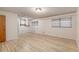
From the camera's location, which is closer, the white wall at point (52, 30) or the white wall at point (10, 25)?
the white wall at point (52, 30)

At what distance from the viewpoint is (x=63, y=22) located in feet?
12.3

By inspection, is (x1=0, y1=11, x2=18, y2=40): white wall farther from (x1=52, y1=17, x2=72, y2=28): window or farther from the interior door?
(x1=52, y1=17, x2=72, y2=28): window

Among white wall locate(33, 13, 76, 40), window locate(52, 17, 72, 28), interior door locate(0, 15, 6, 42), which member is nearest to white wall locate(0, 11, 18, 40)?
interior door locate(0, 15, 6, 42)

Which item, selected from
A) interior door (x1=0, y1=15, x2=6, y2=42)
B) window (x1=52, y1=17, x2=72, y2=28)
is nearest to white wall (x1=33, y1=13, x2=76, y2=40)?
window (x1=52, y1=17, x2=72, y2=28)

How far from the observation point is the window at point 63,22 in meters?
3.66

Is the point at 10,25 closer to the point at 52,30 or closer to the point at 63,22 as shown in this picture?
the point at 52,30

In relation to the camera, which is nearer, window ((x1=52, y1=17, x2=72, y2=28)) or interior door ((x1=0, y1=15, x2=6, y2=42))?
window ((x1=52, y1=17, x2=72, y2=28))

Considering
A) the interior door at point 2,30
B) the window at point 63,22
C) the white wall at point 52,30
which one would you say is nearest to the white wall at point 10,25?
the interior door at point 2,30

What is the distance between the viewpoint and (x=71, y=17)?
3699 millimetres

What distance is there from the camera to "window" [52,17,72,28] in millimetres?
3655

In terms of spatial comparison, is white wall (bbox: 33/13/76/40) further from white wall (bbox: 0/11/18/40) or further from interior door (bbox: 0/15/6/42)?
interior door (bbox: 0/15/6/42)

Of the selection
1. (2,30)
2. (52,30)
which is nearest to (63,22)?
(52,30)

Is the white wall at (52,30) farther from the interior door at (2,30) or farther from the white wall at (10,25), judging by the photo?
the interior door at (2,30)
